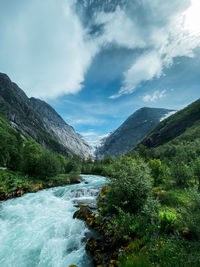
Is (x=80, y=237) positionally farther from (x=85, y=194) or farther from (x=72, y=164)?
(x=72, y=164)

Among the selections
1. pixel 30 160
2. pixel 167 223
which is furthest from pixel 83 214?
pixel 30 160

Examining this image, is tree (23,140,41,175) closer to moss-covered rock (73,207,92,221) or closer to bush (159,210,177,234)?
moss-covered rock (73,207,92,221)

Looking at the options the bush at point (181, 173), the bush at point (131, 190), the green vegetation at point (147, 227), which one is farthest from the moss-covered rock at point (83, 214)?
the bush at point (181, 173)

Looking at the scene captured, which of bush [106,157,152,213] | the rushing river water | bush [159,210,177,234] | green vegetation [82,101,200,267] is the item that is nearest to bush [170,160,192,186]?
green vegetation [82,101,200,267]

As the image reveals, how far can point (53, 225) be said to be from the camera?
45.3ft

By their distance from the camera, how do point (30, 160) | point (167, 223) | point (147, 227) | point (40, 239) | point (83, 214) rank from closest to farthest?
point (167, 223) → point (147, 227) → point (40, 239) → point (83, 214) → point (30, 160)

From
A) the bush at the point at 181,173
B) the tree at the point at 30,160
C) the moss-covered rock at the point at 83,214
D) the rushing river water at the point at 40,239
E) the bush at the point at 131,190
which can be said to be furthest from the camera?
the tree at the point at 30,160

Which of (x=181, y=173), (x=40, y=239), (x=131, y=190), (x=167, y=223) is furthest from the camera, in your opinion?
(x=181, y=173)

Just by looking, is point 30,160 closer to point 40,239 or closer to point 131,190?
point 40,239

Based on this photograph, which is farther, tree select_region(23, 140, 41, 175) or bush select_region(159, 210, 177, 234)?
tree select_region(23, 140, 41, 175)

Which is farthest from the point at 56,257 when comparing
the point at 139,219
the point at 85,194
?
the point at 85,194

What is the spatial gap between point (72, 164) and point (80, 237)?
59813 millimetres

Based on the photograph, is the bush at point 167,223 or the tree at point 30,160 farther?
the tree at point 30,160

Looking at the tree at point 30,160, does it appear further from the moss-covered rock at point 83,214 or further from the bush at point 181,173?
the bush at point 181,173
